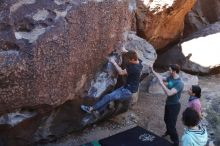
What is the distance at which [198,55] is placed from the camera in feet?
37.2

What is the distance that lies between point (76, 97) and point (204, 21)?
298 inches

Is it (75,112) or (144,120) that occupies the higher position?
(75,112)

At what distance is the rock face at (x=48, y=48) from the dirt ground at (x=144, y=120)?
97cm

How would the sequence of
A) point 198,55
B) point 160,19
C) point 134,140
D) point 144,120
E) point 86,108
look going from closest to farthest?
point 134,140 < point 86,108 < point 144,120 < point 160,19 < point 198,55

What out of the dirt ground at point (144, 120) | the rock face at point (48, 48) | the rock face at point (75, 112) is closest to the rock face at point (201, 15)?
the dirt ground at point (144, 120)

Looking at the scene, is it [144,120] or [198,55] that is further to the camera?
[198,55]

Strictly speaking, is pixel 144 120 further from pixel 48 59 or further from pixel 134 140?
pixel 48 59

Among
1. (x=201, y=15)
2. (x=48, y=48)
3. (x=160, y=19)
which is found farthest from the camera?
(x=201, y=15)

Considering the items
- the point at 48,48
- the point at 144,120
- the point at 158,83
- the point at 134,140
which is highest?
the point at 48,48

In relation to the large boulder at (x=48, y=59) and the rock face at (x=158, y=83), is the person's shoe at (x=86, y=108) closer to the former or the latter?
the large boulder at (x=48, y=59)

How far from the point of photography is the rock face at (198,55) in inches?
435

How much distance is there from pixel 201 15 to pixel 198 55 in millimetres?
2800

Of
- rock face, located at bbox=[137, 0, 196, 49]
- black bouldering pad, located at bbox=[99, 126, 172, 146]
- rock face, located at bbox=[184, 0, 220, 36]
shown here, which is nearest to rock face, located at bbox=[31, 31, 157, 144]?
→ black bouldering pad, located at bbox=[99, 126, 172, 146]

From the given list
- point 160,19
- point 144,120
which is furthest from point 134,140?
point 160,19
